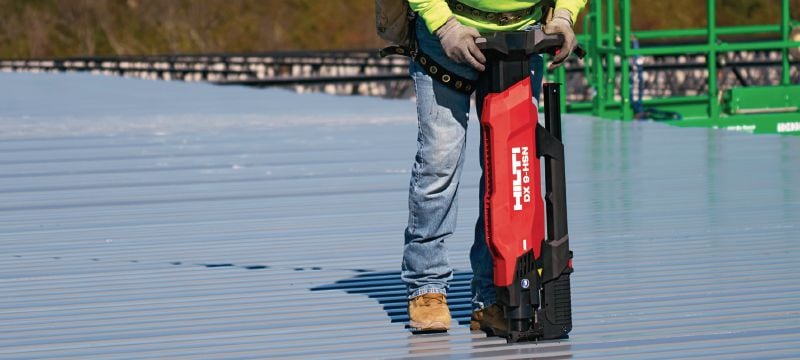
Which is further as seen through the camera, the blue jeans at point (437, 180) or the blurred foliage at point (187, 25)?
the blurred foliage at point (187, 25)

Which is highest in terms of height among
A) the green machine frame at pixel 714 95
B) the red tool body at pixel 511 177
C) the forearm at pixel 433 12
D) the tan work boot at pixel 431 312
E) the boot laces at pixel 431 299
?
the green machine frame at pixel 714 95

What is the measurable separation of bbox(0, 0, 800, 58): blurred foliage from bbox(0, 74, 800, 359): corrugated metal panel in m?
46.7

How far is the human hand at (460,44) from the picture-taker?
4001 millimetres

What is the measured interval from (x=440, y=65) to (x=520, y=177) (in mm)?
402

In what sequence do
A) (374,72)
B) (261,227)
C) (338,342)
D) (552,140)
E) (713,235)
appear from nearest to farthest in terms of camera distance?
(552,140) → (338,342) → (713,235) → (261,227) → (374,72)

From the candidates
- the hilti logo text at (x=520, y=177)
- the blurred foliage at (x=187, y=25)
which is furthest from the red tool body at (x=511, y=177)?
the blurred foliage at (x=187, y=25)

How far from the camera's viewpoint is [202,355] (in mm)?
4305

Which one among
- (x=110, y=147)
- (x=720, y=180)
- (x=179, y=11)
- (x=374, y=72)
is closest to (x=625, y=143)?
(x=720, y=180)

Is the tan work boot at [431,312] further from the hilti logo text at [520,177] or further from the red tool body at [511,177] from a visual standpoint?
the hilti logo text at [520,177]

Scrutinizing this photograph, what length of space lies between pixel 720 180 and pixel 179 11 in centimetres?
5269

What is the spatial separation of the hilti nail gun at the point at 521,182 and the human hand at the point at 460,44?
28 millimetres

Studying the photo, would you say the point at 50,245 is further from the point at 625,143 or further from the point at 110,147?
the point at 625,143

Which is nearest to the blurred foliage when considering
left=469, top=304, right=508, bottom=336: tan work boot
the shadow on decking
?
the shadow on decking

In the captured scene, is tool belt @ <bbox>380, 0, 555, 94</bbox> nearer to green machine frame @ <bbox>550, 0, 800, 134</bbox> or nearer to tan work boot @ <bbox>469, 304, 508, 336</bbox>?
tan work boot @ <bbox>469, 304, 508, 336</bbox>
